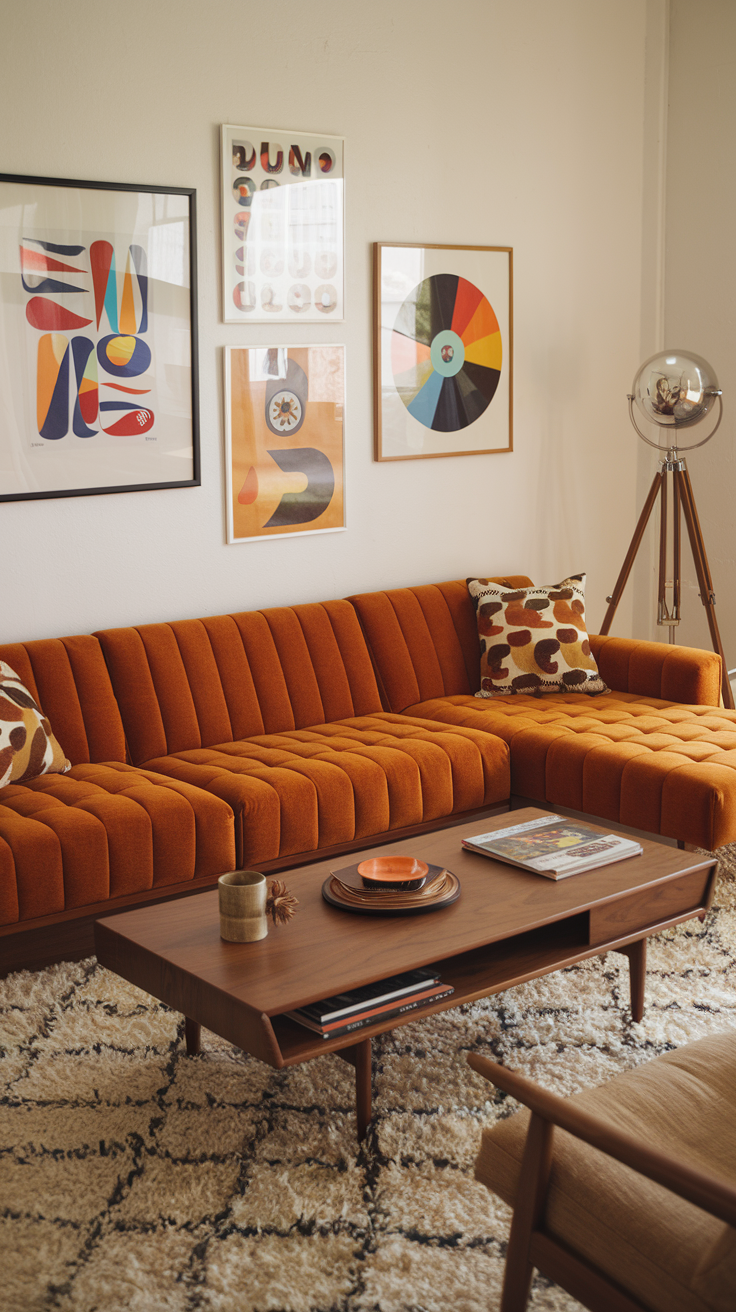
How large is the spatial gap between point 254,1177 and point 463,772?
167cm

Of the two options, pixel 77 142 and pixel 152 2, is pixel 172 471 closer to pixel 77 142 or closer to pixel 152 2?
pixel 77 142

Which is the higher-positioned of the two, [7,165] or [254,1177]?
[7,165]

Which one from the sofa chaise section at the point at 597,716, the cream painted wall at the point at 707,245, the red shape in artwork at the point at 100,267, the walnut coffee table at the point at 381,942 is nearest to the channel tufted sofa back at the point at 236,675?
the sofa chaise section at the point at 597,716

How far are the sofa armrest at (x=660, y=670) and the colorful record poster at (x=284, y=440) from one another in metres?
1.14

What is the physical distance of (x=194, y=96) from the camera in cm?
380

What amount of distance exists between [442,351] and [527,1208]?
142 inches

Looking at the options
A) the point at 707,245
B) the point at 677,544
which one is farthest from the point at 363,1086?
the point at 707,245

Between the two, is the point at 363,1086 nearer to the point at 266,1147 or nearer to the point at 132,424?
the point at 266,1147

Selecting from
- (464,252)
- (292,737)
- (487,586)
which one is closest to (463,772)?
(292,737)

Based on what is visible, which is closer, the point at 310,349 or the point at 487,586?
the point at 310,349

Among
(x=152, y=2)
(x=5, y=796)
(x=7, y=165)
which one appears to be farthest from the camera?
(x=152, y=2)

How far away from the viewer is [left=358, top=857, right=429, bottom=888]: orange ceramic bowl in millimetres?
2438

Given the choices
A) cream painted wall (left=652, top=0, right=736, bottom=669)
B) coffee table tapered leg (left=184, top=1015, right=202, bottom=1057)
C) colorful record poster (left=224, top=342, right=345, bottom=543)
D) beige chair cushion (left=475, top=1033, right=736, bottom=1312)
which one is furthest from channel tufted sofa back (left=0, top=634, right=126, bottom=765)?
cream painted wall (left=652, top=0, right=736, bottom=669)

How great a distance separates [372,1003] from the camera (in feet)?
7.00
